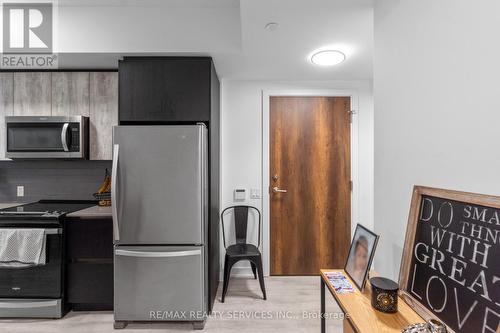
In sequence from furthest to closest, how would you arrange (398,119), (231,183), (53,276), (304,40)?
(231,183)
(53,276)
(304,40)
(398,119)

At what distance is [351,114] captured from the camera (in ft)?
10.3

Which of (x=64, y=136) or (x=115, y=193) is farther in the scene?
(x=64, y=136)

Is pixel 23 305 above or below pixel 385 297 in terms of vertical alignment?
below

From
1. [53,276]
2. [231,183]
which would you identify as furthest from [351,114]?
[53,276]

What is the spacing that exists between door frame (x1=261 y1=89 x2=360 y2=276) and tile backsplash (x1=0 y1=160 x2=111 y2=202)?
1.73 m

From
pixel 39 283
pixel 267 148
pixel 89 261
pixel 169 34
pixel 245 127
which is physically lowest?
pixel 39 283

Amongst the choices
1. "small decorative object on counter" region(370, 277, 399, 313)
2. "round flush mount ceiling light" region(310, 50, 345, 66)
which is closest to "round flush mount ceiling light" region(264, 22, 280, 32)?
"round flush mount ceiling light" region(310, 50, 345, 66)

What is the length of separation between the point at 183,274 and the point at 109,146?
4.74 ft

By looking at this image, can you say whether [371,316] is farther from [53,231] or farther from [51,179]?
[51,179]

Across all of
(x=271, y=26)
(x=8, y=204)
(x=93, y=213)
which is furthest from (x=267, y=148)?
(x=8, y=204)

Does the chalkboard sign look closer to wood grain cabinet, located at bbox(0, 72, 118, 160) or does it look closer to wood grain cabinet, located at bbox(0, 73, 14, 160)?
wood grain cabinet, located at bbox(0, 72, 118, 160)

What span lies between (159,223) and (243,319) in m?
1.10

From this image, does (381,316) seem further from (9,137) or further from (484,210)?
(9,137)

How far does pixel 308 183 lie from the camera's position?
3125mm
